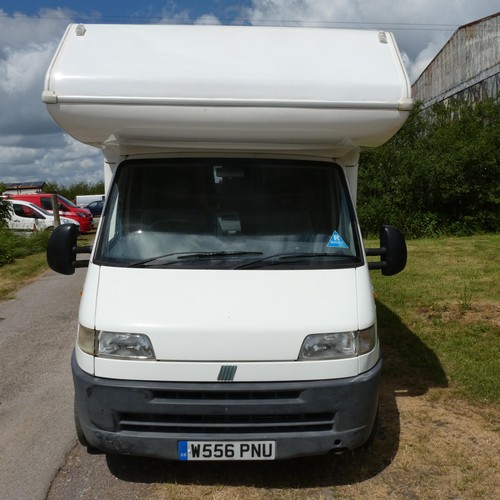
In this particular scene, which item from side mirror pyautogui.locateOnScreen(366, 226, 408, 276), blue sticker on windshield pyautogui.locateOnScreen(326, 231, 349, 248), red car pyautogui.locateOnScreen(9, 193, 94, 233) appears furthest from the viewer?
red car pyautogui.locateOnScreen(9, 193, 94, 233)

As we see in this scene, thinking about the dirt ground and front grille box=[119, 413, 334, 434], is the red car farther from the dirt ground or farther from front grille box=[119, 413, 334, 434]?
front grille box=[119, 413, 334, 434]

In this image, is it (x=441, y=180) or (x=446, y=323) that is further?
(x=441, y=180)

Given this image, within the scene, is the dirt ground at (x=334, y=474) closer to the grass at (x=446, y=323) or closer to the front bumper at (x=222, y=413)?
the front bumper at (x=222, y=413)

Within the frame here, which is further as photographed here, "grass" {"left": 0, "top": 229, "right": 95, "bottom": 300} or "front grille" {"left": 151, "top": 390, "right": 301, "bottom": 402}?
"grass" {"left": 0, "top": 229, "right": 95, "bottom": 300}

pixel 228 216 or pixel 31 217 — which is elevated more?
pixel 228 216

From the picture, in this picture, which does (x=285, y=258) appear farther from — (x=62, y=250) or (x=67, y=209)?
(x=67, y=209)

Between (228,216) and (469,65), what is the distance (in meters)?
23.1

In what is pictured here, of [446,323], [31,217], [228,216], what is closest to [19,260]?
[31,217]

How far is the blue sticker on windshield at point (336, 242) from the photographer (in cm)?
426

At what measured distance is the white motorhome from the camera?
3533mm

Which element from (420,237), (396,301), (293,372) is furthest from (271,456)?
(420,237)

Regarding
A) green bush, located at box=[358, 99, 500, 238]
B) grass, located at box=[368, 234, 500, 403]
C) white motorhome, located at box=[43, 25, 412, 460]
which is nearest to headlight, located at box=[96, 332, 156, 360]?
white motorhome, located at box=[43, 25, 412, 460]

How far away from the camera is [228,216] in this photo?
4.38 m

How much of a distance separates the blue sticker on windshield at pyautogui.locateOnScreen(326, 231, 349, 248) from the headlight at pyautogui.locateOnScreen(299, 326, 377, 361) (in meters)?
0.79
